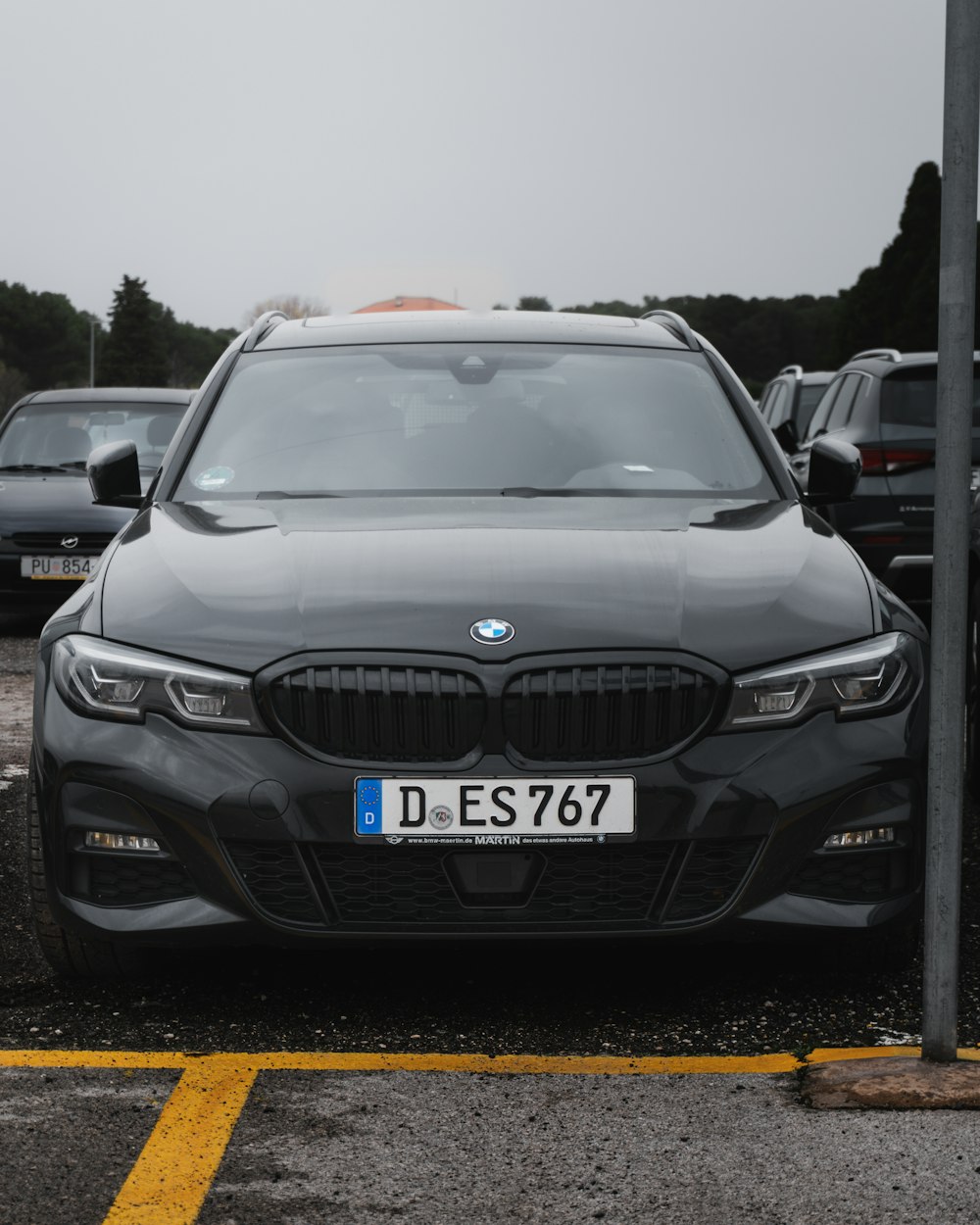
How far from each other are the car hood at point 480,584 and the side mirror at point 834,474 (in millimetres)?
647

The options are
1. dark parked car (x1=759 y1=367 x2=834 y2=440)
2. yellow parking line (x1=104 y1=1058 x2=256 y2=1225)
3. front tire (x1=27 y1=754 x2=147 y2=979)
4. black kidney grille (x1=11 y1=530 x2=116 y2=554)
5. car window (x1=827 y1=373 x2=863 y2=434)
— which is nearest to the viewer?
yellow parking line (x1=104 y1=1058 x2=256 y2=1225)

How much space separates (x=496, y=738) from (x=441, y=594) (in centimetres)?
34

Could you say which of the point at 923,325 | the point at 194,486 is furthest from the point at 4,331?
the point at 194,486

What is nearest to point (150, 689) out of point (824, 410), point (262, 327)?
point (262, 327)

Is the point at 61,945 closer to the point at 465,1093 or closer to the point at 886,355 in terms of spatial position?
the point at 465,1093

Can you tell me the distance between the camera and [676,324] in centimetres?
574

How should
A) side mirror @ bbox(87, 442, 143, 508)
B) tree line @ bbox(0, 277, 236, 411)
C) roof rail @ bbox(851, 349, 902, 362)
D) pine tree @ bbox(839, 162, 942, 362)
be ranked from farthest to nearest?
tree line @ bbox(0, 277, 236, 411) < pine tree @ bbox(839, 162, 942, 362) < roof rail @ bbox(851, 349, 902, 362) < side mirror @ bbox(87, 442, 143, 508)

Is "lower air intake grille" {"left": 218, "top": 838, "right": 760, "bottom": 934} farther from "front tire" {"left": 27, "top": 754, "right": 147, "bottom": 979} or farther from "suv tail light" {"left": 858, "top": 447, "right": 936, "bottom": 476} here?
"suv tail light" {"left": 858, "top": 447, "right": 936, "bottom": 476}

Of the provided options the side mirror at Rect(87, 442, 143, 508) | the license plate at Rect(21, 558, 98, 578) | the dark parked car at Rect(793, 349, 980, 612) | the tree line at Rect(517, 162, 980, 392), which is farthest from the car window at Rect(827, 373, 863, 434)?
the tree line at Rect(517, 162, 980, 392)

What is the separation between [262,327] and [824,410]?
7.83m

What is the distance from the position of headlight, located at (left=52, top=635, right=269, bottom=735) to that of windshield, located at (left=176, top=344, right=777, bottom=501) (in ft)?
3.36

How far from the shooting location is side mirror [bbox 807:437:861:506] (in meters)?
4.88

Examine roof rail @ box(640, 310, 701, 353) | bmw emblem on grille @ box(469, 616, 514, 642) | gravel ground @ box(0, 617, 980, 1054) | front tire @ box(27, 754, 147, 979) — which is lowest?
gravel ground @ box(0, 617, 980, 1054)

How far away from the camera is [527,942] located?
3.58 m
